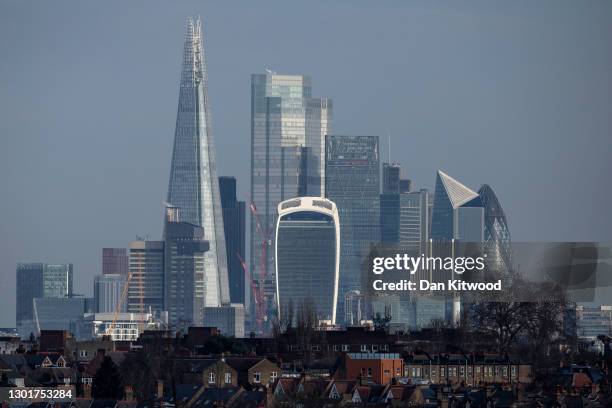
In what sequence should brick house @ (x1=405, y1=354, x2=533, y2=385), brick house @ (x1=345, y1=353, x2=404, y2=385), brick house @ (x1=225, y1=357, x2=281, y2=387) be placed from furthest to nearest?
brick house @ (x1=405, y1=354, x2=533, y2=385) < brick house @ (x1=345, y1=353, x2=404, y2=385) < brick house @ (x1=225, y1=357, x2=281, y2=387)

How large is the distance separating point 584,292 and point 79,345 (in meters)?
29.5

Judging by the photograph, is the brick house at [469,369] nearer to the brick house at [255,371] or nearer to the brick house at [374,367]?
the brick house at [374,367]

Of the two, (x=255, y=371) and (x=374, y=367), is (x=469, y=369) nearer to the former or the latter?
(x=374, y=367)

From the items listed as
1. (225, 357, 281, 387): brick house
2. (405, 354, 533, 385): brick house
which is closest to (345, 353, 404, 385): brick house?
(405, 354, 533, 385): brick house

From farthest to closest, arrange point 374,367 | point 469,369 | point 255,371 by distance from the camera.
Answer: point 469,369, point 374,367, point 255,371

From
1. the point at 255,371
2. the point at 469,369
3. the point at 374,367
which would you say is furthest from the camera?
the point at 469,369

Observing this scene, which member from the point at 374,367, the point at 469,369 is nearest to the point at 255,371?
the point at 374,367

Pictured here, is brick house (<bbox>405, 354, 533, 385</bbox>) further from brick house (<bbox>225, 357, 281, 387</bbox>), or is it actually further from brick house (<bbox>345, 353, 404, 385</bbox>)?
brick house (<bbox>225, 357, 281, 387</bbox>)

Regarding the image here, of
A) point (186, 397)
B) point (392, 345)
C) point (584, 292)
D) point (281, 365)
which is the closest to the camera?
point (186, 397)

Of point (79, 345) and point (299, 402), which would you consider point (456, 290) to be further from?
point (299, 402)

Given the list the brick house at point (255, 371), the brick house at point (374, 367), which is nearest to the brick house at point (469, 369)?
the brick house at point (374, 367)

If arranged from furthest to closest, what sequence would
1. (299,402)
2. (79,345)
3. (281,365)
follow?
(79,345)
(281,365)
(299,402)

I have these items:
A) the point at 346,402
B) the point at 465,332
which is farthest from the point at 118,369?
the point at 465,332

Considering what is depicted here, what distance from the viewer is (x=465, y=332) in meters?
121
